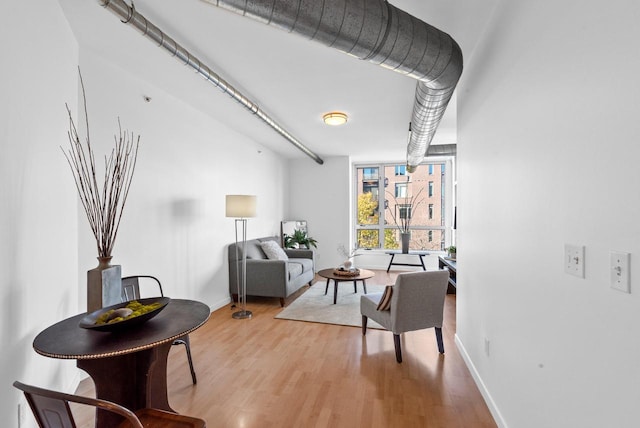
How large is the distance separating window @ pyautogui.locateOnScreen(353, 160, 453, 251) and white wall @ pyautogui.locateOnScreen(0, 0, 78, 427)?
19.6 ft

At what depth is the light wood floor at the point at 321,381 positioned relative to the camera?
1.95 metres

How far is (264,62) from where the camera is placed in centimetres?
255

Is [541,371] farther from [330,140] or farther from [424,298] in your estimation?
[330,140]

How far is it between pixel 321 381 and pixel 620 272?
2030 mm

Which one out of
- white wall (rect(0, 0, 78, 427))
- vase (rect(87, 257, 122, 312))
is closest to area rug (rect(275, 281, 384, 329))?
vase (rect(87, 257, 122, 312))

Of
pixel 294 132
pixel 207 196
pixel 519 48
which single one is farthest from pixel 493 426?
pixel 294 132

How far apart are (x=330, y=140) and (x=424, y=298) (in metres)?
3.38

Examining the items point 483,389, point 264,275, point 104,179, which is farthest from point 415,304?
point 104,179

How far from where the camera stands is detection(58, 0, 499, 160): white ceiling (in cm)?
197

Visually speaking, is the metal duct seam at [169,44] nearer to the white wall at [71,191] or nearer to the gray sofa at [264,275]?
the white wall at [71,191]

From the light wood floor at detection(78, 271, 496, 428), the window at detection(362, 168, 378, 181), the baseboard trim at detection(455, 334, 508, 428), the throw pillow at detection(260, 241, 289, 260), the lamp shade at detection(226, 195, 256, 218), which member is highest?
the window at detection(362, 168, 378, 181)

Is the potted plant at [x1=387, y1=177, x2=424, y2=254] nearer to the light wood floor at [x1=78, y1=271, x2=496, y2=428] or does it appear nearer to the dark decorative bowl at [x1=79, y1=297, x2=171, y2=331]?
the light wood floor at [x1=78, y1=271, x2=496, y2=428]

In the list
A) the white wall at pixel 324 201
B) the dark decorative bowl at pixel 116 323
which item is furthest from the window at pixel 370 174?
the dark decorative bowl at pixel 116 323

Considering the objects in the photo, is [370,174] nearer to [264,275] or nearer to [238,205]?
[264,275]
